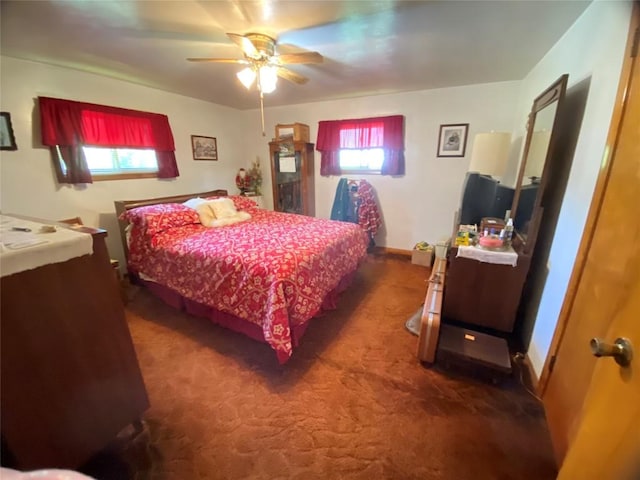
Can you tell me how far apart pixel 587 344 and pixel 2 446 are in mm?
2302

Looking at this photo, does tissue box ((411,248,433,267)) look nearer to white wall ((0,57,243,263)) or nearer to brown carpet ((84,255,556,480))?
brown carpet ((84,255,556,480))

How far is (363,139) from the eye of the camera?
12.7 ft

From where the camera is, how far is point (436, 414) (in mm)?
1502

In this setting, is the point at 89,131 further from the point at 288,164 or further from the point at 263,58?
the point at 288,164

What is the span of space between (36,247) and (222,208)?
2304mm

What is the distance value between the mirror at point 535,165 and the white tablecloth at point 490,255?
100 mm

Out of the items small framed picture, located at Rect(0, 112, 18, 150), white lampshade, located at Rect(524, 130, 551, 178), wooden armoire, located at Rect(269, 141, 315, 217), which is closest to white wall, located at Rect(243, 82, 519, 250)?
wooden armoire, located at Rect(269, 141, 315, 217)

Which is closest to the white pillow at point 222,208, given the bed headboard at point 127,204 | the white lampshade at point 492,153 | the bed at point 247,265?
Result: the bed at point 247,265

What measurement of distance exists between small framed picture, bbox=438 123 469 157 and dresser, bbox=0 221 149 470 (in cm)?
372

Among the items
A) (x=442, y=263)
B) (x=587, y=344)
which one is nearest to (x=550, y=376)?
(x=587, y=344)

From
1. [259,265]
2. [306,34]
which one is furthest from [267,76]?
[259,265]

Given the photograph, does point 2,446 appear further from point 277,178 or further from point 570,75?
point 277,178

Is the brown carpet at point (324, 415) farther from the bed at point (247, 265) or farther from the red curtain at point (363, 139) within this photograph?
the red curtain at point (363, 139)

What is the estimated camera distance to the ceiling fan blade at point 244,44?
5.59 ft
